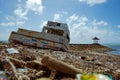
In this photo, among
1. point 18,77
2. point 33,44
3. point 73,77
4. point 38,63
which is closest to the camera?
point 18,77

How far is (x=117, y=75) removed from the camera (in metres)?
7.95

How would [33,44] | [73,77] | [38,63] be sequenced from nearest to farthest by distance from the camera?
[73,77]
[38,63]
[33,44]

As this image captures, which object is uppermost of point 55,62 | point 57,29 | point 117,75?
point 57,29

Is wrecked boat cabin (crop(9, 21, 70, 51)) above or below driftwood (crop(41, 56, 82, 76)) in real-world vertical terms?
above

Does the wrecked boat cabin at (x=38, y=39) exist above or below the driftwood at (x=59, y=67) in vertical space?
above

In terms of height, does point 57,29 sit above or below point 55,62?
above

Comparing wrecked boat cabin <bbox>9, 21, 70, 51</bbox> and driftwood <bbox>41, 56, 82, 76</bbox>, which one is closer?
driftwood <bbox>41, 56, 82, 76</bbox>

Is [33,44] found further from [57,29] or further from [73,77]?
[73,77]

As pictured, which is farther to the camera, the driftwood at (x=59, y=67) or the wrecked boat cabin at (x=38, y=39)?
the wrecked boat cabin at (x=38, y=39)

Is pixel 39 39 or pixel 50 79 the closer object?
pixel 50 79

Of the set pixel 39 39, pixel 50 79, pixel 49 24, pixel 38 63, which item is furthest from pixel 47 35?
pixel 50 79

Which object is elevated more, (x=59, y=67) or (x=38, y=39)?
(x=38, y=39)

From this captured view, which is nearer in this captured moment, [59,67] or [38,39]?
[59,67]

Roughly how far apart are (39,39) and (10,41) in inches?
109
